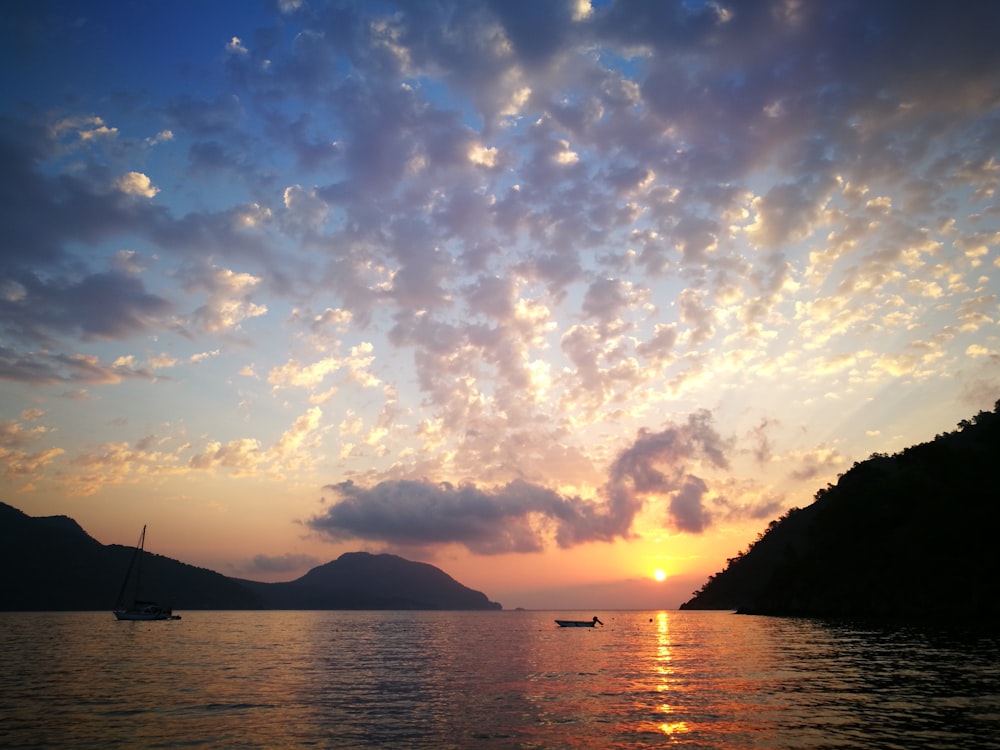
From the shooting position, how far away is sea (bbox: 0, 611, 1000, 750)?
3128 centimetres

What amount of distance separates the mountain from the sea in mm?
43057

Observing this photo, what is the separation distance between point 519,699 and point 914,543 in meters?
120

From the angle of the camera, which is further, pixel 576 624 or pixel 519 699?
pixel 576 624

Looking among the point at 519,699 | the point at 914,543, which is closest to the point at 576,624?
the point at 914,543

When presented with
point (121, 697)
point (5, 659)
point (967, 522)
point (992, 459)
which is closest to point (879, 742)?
point (121, 697)

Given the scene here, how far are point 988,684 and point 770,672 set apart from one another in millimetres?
17400

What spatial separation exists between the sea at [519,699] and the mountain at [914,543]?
1695 inches

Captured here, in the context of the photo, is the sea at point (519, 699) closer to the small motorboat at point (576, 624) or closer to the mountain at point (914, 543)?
the mountain at point (914, 543)

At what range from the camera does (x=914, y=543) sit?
416 ft

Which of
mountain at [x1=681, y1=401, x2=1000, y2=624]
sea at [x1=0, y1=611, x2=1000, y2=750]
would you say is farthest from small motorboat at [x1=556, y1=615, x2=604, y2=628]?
sea at [x1=0, y1=611, x2=1000, y2=750]

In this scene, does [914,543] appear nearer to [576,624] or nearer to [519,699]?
[576,624]

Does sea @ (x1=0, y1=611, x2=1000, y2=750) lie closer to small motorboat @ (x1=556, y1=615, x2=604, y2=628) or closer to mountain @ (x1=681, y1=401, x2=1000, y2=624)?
mountain @ (x1=681, y1=401, x2=1000, y2=624)

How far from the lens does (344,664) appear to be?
71688mm

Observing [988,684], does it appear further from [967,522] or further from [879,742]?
[967,522]
